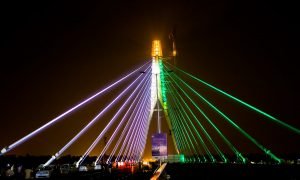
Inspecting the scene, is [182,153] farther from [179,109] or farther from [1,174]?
[1,174]

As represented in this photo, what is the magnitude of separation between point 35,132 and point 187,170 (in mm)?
9863

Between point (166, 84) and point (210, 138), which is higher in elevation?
point (166, 84)

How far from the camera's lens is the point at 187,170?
24.8 metres

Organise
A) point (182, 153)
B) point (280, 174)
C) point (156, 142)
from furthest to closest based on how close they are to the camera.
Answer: point (182, 153)
point (156, 142)
point (280, 174)

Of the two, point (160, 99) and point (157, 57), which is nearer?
point (157, 57)

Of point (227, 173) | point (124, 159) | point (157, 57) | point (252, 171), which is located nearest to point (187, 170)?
point (227, 173)

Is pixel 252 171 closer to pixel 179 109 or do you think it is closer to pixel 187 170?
pixel 187 170

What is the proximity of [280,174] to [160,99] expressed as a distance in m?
23.5

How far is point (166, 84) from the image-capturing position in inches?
1501

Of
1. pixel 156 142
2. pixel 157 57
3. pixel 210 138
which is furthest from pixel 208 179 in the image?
pixel 157 57

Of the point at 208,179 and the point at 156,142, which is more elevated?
the point at 156,142

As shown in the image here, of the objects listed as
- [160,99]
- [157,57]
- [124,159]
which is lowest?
[124,159]

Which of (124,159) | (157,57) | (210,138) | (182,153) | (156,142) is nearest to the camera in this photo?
(156,142)

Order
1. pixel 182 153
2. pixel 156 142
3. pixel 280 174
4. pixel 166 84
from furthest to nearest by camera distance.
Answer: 1. pixel 182 153
2. pixel 166 84
3. pixel 156 142
4. pixel 280 174
